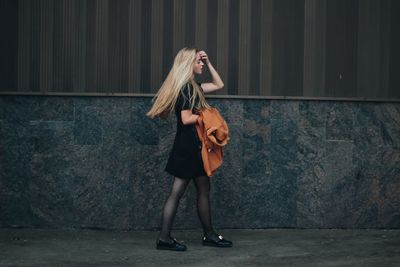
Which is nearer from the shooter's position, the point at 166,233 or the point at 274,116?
the point at 166,233

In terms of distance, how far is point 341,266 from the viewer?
315 inches

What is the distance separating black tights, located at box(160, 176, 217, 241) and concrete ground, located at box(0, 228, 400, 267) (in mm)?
195

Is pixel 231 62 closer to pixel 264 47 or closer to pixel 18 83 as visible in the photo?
pixel 264 47

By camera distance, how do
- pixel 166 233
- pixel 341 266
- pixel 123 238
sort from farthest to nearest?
1. pixel 123 238
2. pixel 166 233
3. pixel 341 266

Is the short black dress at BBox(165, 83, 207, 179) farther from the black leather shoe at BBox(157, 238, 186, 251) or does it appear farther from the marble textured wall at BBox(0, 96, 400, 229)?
the marble textured wall at BBox(0, 96, 400, 229)

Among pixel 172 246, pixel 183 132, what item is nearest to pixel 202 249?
pixel 172 246

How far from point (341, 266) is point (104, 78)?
11.0 feet

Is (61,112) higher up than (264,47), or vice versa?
(264,47)

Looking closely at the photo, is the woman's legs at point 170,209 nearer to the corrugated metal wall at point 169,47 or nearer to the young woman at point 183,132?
the young woman at point 183,132

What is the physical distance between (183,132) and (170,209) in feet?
2.45

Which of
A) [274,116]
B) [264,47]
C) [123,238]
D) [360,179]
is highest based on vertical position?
[264,47]

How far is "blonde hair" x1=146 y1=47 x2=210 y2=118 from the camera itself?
8.68 meters

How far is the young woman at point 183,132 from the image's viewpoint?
28.5ft

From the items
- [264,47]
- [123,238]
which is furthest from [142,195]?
[264,47]
